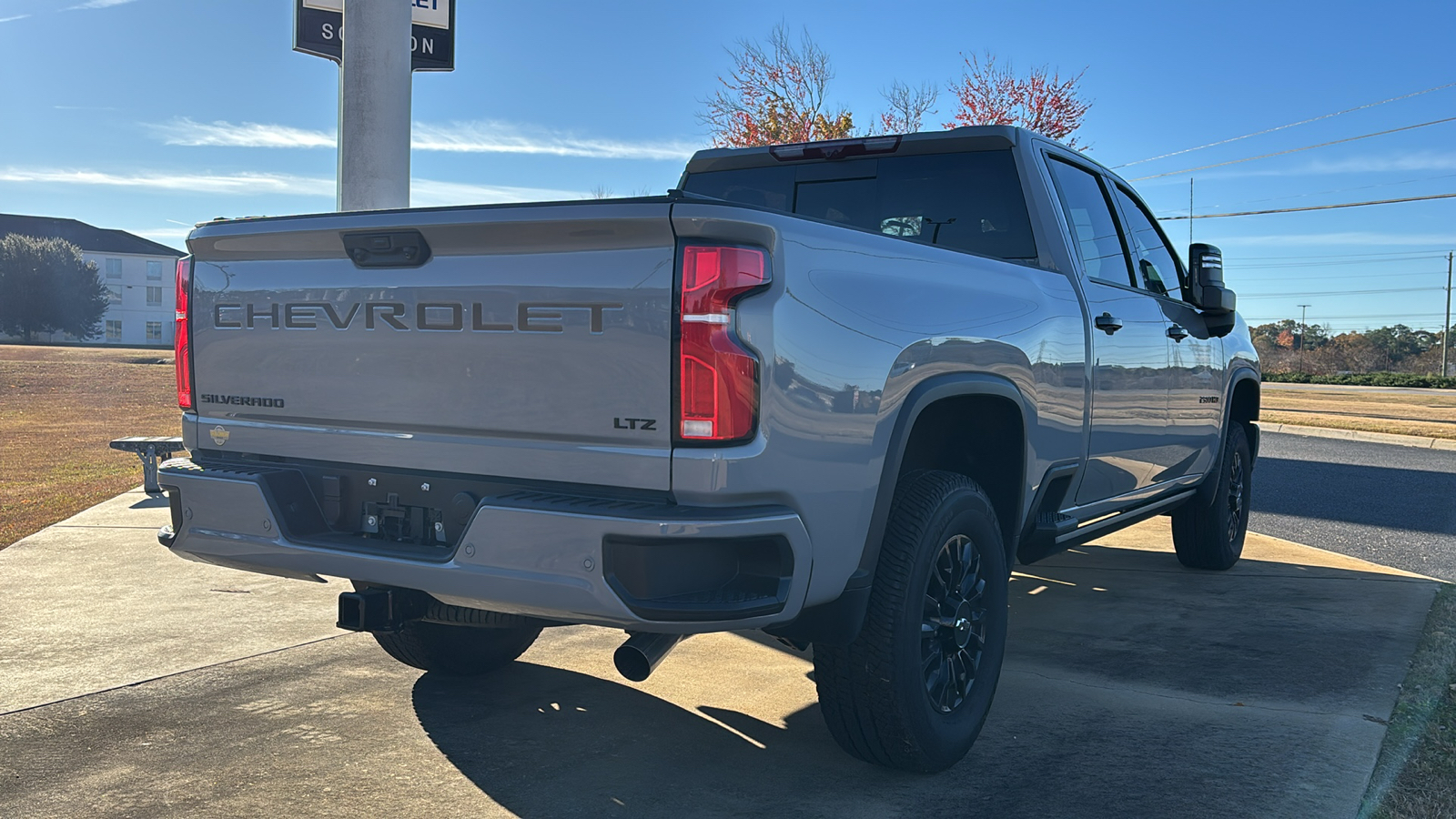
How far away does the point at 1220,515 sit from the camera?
272 inches

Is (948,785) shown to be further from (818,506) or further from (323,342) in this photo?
(323,342)

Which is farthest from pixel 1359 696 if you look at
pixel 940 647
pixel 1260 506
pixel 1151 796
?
pixel 1260 506

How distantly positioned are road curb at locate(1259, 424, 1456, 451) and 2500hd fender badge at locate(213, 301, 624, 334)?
1688cm

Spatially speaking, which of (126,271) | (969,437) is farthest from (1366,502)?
(126,271)

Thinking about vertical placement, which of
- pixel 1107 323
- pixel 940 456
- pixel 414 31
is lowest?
pixel 940 456

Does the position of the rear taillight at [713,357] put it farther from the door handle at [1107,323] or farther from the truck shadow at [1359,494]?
the truck shadow at [1359,494]

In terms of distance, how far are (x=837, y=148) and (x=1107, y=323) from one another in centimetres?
133

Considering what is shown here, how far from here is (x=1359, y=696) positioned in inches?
178

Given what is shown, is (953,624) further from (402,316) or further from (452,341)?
(402,316)

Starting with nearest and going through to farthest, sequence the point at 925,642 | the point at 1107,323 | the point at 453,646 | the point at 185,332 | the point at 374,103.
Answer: the point at 925,642
the point at 185,332
the point at 453,646
the point at 1107,323
the point at 374,103

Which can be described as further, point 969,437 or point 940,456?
point 969,437

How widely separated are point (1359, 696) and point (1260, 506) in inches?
253

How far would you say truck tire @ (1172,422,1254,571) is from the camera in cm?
683

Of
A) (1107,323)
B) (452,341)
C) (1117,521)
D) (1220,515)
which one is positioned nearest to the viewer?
(452,341)
